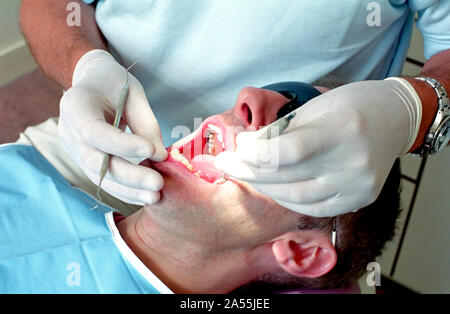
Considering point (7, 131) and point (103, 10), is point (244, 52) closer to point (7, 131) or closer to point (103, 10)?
point (103, 10)

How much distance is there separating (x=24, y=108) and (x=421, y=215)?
2.20 metres

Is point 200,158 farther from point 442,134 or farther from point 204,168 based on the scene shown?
point 442,134

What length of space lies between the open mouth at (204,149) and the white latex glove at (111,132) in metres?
0.09

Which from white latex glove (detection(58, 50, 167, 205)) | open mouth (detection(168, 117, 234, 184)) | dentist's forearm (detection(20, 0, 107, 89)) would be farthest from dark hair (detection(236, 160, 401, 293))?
dentist's forearm (detection(20, 0, 107, 89))

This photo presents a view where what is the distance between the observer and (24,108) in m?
3.02

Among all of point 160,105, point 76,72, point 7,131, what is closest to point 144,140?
point 76,72

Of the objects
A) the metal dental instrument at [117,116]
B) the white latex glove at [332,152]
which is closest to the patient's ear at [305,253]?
the white latex glove at [332,152]

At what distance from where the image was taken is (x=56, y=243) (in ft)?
4.66

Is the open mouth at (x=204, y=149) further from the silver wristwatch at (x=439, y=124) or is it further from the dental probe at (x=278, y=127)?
the silver wristwatch at (x=439, y=124)

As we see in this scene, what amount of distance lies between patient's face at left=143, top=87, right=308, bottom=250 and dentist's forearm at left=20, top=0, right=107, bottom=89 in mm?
454

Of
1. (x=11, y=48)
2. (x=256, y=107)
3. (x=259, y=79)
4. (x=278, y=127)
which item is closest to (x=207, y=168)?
(x=256, y=107)

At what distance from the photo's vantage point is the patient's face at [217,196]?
123 centimetres

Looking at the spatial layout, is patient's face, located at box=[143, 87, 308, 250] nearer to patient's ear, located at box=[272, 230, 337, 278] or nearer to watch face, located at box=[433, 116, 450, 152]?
patient's ear, located at box=[272, 230, 337, 278]
